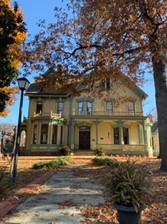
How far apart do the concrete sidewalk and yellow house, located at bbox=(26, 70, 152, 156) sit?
18.3 m

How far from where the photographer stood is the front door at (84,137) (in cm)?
2750

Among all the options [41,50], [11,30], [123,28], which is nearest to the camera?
[123,28]

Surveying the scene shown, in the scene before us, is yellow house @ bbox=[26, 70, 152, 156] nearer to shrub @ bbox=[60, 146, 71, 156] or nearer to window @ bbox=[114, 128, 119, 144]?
window @ bbox=[114, 128, 119, 144]

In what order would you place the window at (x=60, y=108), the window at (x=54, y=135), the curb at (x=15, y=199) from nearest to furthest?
the curb at (x=15, y=199)
the window at (x=54, y=135)
the window at (x=60, y=108)

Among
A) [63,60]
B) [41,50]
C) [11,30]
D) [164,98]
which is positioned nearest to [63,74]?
[63,60]

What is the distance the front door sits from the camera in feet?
90.2

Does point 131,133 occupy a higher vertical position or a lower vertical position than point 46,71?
A: lower

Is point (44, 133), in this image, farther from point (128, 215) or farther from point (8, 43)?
point (128, 215)

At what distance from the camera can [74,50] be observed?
43.1ft

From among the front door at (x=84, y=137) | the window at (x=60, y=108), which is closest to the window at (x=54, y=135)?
the window at (x=60, y=108)

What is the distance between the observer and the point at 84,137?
27.8 metres

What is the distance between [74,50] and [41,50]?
6.37 feet

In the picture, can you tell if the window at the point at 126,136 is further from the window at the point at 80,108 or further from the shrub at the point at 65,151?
the shrub at the point at 65,151

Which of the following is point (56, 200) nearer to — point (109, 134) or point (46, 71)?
point (46, 71)
